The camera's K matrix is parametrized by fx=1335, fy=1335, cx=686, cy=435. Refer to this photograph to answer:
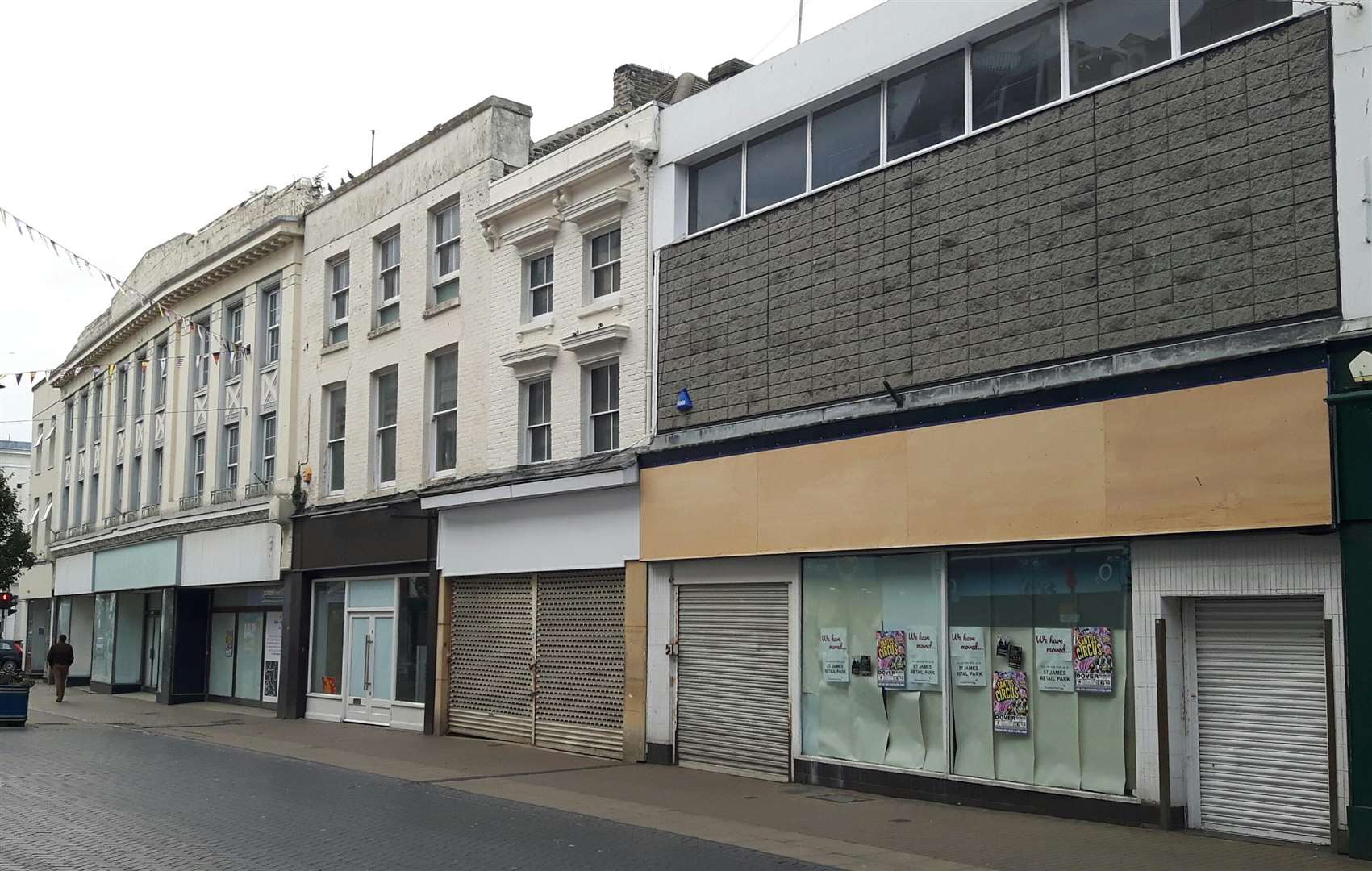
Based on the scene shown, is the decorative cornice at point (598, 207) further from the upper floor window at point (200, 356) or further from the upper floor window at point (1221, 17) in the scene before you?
the upper floor window at point (200, 356)

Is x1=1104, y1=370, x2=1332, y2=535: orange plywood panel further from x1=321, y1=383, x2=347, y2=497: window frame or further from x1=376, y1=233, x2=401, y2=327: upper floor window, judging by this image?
x1=321, y1=383, x2=347, y2=497: window frame

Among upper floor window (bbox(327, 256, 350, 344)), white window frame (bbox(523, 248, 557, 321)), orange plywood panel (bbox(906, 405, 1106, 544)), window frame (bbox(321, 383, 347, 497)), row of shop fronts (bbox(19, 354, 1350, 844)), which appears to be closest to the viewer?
row of shop fronts (bbox(19, 354, 1350, 844))

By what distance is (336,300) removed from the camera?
91.4 ft

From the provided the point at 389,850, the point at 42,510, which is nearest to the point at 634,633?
the point at 389,850

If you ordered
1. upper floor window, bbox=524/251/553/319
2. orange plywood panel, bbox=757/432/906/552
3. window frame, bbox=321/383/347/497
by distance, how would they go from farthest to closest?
1. window frame, bbox=321/383/347/497
2. upper floor window, bbox=524/251/553/319
3. orange plywood panel, bbox=757/432/906/552

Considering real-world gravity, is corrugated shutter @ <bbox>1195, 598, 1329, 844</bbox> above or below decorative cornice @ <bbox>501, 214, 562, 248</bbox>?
below

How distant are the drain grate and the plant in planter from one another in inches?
656

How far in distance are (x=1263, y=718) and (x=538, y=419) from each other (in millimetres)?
12557

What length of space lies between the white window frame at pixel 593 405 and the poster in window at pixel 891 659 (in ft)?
19.7

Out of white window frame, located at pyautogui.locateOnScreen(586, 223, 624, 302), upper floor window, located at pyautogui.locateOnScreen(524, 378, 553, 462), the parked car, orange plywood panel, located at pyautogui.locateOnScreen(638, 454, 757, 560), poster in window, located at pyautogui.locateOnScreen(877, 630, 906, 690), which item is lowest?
the parked car

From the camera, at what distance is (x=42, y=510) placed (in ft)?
160

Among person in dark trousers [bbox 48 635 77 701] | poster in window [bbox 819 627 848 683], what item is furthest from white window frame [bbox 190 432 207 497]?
poster in window [bbox 819 627 848 683]

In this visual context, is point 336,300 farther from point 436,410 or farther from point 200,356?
point 200,356

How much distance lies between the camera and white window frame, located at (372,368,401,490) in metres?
25.1
